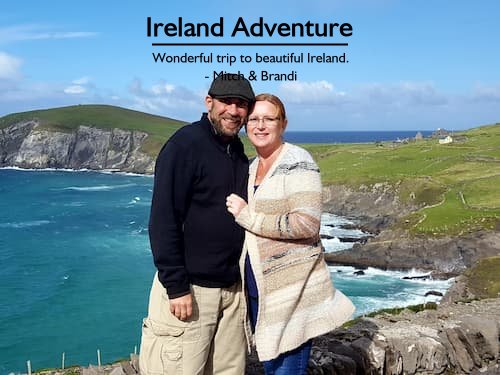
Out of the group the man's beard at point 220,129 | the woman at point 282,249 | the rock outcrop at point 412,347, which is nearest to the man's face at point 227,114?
the man's beard at point 220,129

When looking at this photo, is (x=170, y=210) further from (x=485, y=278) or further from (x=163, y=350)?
(x=485, y=278)

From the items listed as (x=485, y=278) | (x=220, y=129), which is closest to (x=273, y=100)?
(x=220, y=129)

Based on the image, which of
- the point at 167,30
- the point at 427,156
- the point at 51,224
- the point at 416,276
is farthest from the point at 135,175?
the point at 167,30

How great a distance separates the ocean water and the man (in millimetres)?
31667

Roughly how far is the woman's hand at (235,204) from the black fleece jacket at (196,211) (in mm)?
135

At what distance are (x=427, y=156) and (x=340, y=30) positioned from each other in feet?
312

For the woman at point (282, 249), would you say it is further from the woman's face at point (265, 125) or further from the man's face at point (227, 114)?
the man's face at point (227, 114)

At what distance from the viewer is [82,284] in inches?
1969

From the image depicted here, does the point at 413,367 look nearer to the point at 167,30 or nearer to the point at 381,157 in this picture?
the point at 167,30

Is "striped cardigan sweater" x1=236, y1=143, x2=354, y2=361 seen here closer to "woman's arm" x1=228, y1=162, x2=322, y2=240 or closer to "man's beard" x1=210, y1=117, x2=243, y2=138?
"woman's arm" x1=228, y1=162, x2=322, y2=240

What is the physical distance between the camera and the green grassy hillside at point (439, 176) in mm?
61031

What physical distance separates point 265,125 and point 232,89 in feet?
1.45

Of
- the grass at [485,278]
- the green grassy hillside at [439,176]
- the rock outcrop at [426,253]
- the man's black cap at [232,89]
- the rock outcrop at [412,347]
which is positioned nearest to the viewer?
the man's black cap at [232,89]

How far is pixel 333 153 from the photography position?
125 m
